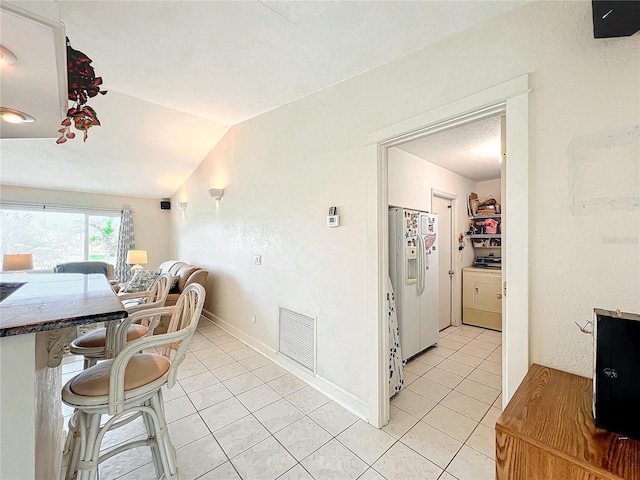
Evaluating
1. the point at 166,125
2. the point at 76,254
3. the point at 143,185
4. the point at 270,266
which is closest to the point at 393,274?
the point at 270,266

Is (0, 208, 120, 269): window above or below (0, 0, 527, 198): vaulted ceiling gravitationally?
below

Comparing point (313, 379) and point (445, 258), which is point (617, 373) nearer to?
point (313, 379)

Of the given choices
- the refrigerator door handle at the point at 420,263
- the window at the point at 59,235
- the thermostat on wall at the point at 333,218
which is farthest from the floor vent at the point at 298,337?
the window at the point at 59,235

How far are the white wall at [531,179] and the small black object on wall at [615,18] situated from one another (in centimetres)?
9

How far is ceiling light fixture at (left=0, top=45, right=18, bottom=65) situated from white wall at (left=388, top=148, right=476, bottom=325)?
9.26ft

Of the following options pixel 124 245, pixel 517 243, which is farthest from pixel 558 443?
pixel 124 245

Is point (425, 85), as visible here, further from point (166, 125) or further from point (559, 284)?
point (166, 125)

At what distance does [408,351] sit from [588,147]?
243cm

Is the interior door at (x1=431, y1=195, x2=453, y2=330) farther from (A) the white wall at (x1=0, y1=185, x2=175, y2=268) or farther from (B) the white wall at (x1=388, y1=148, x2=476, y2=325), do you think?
(A) the white wall at (x1=0, y1=185, x2=175, y2=268)

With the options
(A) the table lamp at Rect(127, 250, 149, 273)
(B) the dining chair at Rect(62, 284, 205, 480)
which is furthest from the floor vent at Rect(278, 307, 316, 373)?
(A) the table lamp at Rect(127, 250, 149, 273)

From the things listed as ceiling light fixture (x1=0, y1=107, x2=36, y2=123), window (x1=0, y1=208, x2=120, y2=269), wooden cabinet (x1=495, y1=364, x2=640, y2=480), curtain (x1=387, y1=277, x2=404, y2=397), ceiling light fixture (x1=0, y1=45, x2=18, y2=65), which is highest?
ceiling light fixture (x1=0, y1=45, x2=18, y2=65)

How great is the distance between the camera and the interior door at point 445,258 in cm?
399

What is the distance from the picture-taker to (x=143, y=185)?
5.67 meters

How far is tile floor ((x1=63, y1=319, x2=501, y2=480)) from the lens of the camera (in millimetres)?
1604
